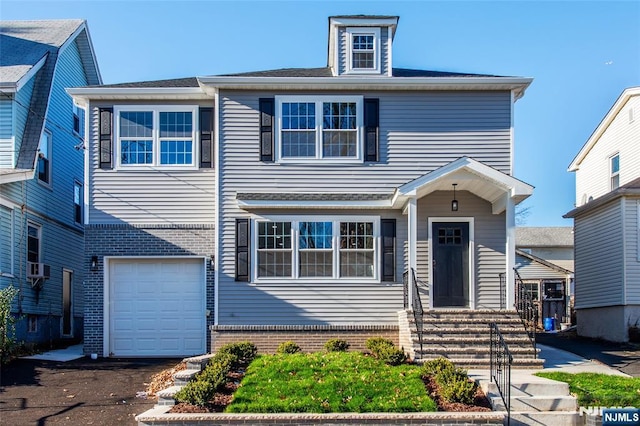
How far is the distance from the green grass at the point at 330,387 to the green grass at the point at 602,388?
7.75 feet

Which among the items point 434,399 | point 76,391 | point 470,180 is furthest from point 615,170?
point 76,391

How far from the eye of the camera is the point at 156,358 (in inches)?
543

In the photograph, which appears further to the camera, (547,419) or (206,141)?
(206,141)

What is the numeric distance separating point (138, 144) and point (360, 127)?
503cm

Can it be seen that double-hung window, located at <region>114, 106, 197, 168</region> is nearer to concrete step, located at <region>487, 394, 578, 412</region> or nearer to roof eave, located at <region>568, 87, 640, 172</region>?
concrete step, located at <region>487, 394, 578, 412</region>

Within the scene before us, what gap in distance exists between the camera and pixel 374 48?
14359mm

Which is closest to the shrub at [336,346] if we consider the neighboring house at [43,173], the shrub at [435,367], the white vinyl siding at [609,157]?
the shrub at [435,367]

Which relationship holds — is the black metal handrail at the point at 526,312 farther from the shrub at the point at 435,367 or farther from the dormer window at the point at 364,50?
the dormer window at the point at 364,50

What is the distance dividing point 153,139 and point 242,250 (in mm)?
3272

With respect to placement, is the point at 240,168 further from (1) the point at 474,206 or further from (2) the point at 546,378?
(2) the point at 546,378

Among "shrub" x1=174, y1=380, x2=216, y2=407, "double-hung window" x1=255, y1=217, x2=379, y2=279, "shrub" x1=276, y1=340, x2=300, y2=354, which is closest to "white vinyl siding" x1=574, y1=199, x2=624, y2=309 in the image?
"double-hung window" x1=255, y1=217, x2=379, y2=279

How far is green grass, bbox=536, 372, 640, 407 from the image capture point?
29.5 ft

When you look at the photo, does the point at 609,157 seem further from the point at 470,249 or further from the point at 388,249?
the point at 388,249

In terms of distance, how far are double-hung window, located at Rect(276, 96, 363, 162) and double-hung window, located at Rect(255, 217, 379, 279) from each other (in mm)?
1442
